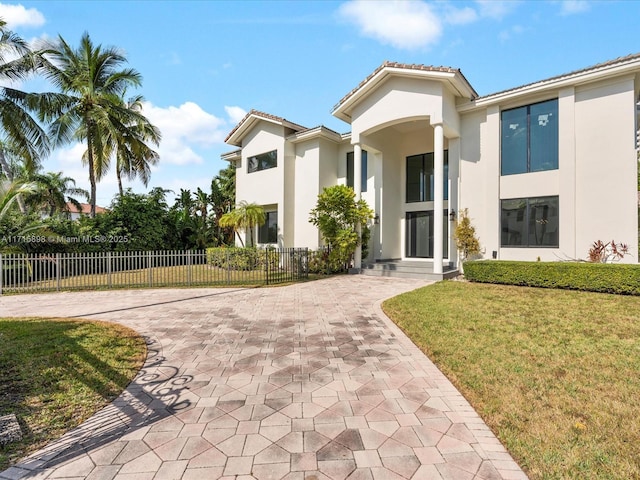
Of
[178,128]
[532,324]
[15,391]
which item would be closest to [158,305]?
[15,391]

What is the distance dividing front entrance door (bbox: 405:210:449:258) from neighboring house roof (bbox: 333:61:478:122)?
5.47m

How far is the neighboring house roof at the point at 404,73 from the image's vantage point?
38.5 feet

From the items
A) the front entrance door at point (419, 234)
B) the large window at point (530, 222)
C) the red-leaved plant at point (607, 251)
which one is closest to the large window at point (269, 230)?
the front entrance door at point (419, 234)

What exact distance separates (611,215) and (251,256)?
14103mm

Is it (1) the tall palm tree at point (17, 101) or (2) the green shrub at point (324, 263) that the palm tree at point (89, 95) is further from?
(2) the green shrub at point (324, 263)

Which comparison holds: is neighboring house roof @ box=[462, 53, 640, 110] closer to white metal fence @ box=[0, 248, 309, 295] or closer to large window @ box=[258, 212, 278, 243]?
white metal fence @ box=[0, 248, 309, 295]

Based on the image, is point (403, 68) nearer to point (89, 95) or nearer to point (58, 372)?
point (58, 372)

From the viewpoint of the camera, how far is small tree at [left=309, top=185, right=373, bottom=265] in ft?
44.2

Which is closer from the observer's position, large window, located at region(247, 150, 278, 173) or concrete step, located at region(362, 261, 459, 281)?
concrete step, located at region(362, 261, 459, 281)

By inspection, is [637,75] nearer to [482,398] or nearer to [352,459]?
[482,398]

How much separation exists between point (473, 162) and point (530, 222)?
3.27m

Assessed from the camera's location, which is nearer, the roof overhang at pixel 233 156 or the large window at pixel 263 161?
the large window at pixel 263 161

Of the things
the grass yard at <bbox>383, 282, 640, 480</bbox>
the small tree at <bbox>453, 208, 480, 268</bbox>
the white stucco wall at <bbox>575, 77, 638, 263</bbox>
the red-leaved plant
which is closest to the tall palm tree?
the grass yard at <bbox>383, 282, 640, 480</bbox>

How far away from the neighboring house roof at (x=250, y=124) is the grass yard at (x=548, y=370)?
39.5ft
